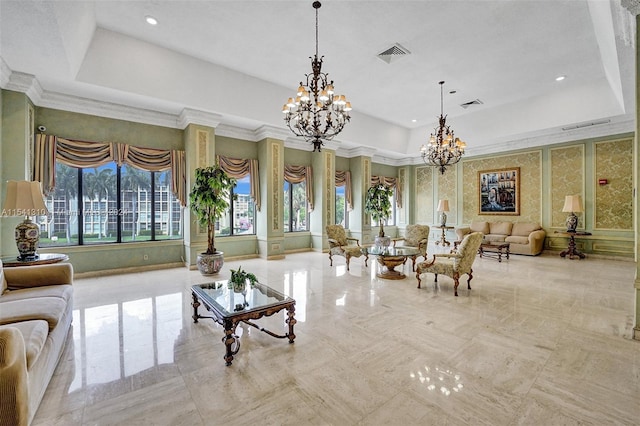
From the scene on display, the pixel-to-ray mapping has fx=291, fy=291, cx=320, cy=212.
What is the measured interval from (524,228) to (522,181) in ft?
4.86

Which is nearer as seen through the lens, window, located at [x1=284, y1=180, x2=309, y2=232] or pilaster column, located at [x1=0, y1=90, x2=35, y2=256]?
pilaster column, located at [x1=0, y1=90, x2=35, y2=256]

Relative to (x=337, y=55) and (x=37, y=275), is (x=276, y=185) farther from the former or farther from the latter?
(x=37, y=275)

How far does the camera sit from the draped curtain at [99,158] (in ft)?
16.9

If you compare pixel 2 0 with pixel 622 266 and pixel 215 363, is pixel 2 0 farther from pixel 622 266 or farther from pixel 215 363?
pixel 622 266

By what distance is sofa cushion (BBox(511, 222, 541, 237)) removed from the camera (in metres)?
8.40

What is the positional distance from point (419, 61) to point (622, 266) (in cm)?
644

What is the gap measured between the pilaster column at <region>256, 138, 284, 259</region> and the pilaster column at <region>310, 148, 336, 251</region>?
143 centimetres

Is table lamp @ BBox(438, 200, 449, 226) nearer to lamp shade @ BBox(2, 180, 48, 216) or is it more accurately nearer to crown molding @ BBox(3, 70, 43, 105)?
lamp shade @ BBox(2, 180, 48, 216)

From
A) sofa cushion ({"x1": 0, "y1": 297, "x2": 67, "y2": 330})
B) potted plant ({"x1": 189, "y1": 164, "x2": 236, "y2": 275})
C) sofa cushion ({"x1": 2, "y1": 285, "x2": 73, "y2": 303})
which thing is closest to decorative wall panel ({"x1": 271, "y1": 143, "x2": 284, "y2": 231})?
potted plant ({"x1": 189, "y1": 164, "x2": 236, "y2": 275})

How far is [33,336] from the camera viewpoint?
1.96 meters

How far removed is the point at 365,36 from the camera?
4770mm

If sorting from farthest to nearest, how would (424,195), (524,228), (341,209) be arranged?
(424,195)
(341,209)
(524,228)

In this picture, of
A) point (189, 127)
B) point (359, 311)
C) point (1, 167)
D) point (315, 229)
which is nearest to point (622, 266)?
point (359, 311)

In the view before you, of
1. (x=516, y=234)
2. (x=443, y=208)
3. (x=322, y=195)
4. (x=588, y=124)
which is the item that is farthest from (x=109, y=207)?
(x=588, y=124)
